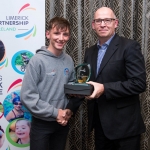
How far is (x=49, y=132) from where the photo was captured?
1354mm

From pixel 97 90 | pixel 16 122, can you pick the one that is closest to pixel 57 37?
pixel 97 90

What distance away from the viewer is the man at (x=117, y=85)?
50.0 inches

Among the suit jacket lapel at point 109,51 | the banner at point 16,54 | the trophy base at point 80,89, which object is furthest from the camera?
the banner at point 16,54

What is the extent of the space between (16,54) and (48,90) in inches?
21.5

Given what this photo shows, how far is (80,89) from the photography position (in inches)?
49.0

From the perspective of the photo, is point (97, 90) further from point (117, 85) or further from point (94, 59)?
point (94, 59)

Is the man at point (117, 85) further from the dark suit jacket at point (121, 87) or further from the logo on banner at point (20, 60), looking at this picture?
the logo on banner at point (20, 60)

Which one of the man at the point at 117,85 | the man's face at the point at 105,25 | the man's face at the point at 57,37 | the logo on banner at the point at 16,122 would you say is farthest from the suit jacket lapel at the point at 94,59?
the logo on banner at the point at 16,122

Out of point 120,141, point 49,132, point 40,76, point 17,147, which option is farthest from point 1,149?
point 120,141

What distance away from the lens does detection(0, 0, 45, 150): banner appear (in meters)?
1.65

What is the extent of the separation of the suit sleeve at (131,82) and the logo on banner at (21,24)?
812 mm

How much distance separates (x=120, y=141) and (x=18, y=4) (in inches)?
51.3

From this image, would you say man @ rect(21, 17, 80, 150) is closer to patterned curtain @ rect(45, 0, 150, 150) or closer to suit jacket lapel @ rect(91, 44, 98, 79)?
suit jacket lapel @ rect(91, 44, 98, 79)

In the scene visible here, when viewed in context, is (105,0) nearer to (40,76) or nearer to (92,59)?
(92,59)
